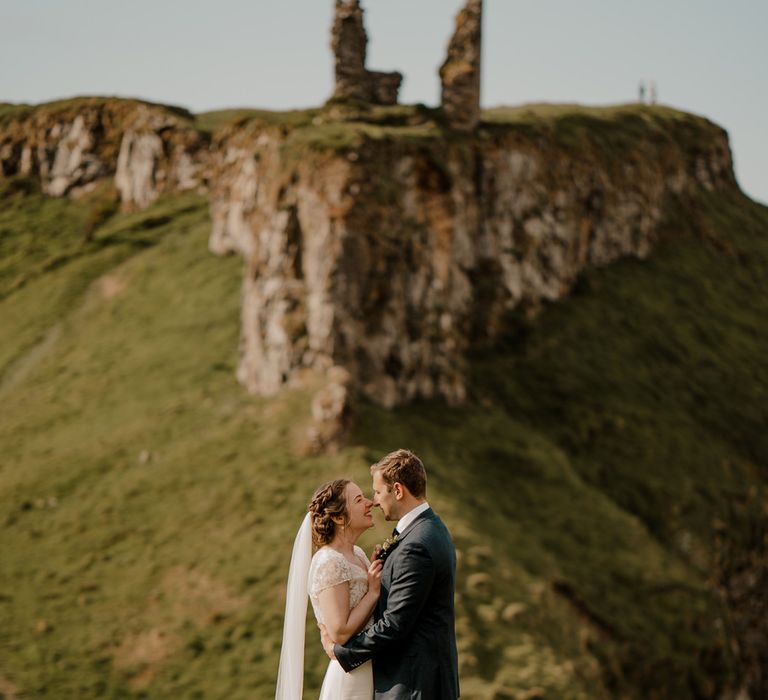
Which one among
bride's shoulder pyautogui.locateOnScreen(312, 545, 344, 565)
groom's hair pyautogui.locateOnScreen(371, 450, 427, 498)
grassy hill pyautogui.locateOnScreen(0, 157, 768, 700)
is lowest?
grassy hill pyautogui.locateOnScreen(0, 157, 768, 700)

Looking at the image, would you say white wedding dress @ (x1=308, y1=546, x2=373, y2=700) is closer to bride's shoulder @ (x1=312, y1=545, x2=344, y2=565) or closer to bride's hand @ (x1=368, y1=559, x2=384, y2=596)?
bride's shoulder @ (x1=312, y1=545, x2=344, y2=565)

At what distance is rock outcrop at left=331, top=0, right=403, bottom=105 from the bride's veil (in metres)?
43.4

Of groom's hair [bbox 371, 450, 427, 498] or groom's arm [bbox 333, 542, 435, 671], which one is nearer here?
groom's arm [bbox 333, 542, 435, 671]

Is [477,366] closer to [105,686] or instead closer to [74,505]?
[74,505]

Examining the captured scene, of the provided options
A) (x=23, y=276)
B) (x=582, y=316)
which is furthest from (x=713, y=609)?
(x=23, y=276)

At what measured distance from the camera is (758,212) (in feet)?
288

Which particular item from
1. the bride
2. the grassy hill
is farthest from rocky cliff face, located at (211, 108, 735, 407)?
the bride

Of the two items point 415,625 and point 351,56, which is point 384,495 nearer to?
point 415,625

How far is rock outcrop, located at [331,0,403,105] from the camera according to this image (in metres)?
52.4

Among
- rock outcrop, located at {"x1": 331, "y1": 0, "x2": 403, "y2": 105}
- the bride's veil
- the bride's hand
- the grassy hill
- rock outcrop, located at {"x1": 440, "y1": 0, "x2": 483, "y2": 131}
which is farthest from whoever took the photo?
rock outcrop, located at {"x1": 331, "y1": 0, "x2": 403, "y2": 105}

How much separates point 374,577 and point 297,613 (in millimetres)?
1069

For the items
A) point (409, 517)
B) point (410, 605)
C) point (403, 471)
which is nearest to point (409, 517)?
point (409, 517)

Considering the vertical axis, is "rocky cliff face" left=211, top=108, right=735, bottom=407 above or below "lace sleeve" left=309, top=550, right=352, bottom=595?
below

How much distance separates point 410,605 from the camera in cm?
931
